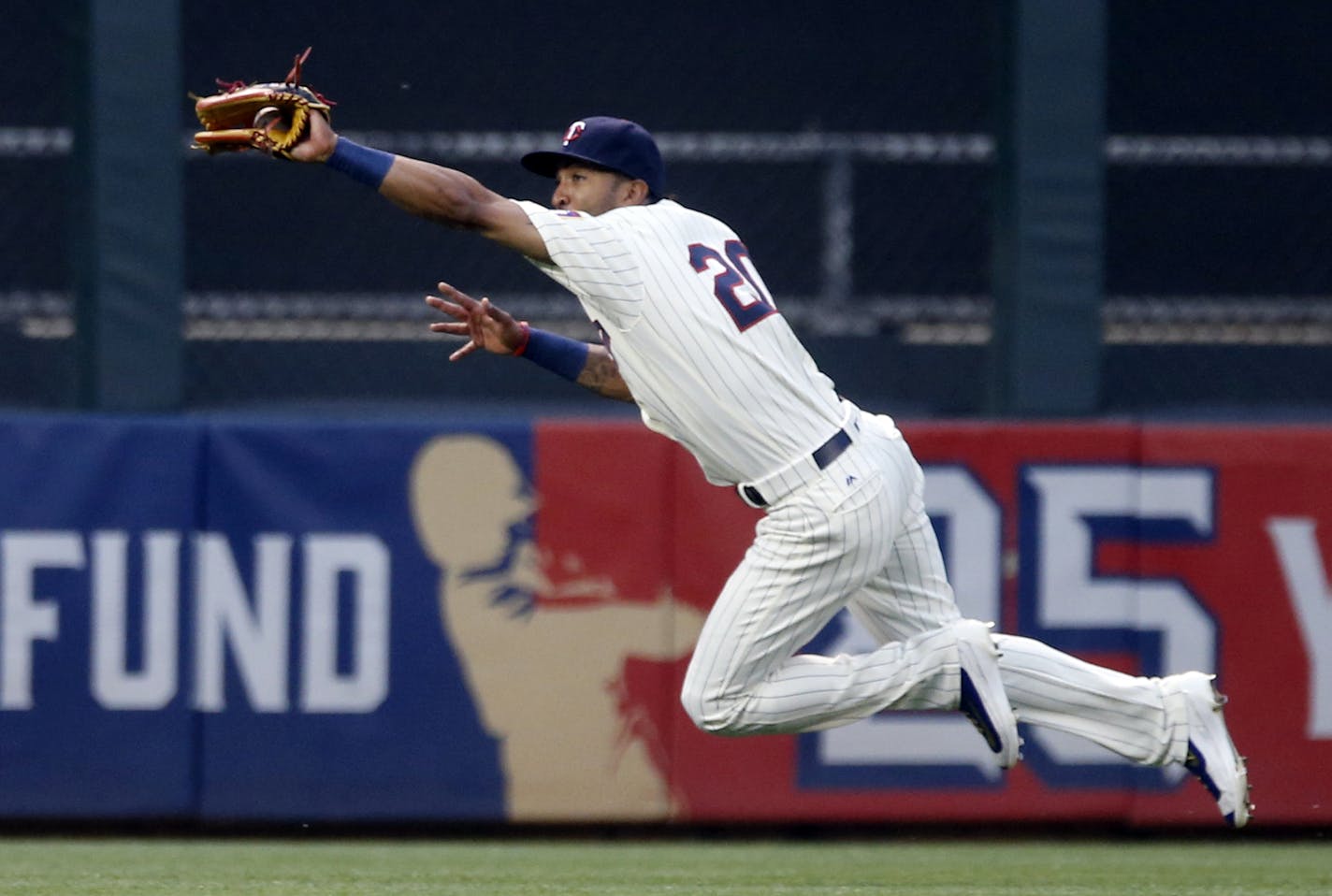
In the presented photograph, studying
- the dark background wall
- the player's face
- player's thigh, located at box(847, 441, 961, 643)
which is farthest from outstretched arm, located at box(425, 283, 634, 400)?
the dark background wall

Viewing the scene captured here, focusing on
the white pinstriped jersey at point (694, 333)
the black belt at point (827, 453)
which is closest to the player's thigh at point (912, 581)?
the black belt at point (827, 453)

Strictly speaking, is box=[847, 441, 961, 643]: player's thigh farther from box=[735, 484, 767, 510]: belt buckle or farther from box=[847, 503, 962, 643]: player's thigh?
box=[735, 484, 767, 510]: belt buckle

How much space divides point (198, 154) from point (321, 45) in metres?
0.57

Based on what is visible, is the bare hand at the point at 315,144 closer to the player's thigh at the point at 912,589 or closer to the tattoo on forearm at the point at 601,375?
the tattoo on forearm at the point at 601,375

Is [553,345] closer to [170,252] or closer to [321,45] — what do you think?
[170,252]

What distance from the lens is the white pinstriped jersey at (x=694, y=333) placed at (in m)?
3.88

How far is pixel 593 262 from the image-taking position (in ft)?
12.6

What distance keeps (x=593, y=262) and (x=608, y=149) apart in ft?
1.07

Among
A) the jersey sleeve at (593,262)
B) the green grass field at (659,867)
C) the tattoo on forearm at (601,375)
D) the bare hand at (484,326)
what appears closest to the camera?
the jersey sleeve at (593,262)

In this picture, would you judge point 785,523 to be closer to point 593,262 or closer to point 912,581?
point 912,581

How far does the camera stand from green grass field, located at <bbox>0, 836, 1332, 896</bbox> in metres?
4.52

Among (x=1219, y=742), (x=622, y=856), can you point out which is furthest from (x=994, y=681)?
(x=622, y=856)

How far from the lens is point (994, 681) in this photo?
13.1 feet

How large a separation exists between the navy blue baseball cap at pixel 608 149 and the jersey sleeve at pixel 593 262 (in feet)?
0.60
